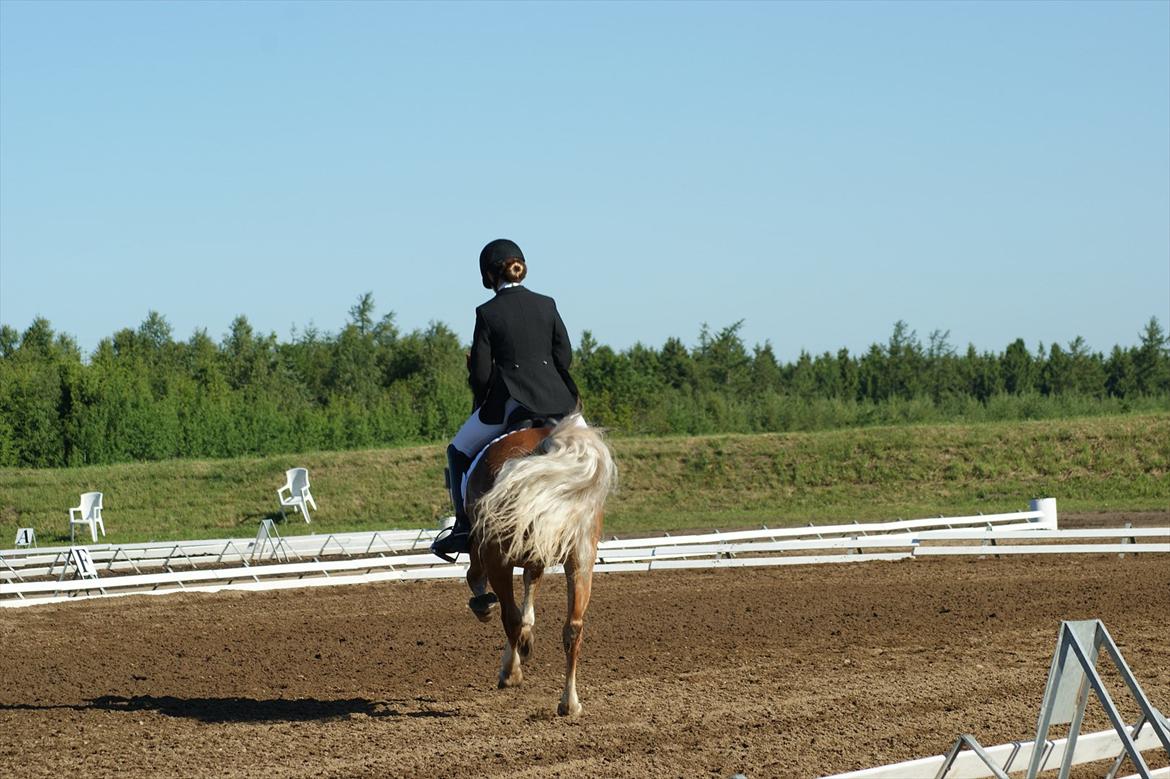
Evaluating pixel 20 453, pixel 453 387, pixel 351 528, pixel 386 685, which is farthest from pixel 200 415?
pixel 386 685

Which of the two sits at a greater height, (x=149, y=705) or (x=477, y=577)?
(x=477, y=577)

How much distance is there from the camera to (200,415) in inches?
1902

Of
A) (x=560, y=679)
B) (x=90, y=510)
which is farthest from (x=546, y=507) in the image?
Answer: (x=90, y=510)

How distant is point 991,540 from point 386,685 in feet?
42.6

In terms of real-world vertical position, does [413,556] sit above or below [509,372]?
below

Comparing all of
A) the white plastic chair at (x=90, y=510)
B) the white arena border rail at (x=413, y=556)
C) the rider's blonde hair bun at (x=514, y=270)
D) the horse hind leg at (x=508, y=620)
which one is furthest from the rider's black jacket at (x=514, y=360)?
the white plastic chair at (x=90, y=510)

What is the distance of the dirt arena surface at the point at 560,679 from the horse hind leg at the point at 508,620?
0.36ft

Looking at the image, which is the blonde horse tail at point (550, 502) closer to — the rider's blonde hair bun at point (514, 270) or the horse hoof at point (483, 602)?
the horse hoof at point (483, 602)

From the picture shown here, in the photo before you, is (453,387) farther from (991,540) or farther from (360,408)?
(991,540)

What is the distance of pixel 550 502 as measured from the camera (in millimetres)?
7570

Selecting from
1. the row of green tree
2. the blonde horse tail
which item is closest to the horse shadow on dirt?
the blonde horse tail

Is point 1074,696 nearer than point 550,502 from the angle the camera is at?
Yes

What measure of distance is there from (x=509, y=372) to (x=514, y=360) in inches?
3.1

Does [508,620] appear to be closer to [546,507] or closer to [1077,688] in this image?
[546,507]
